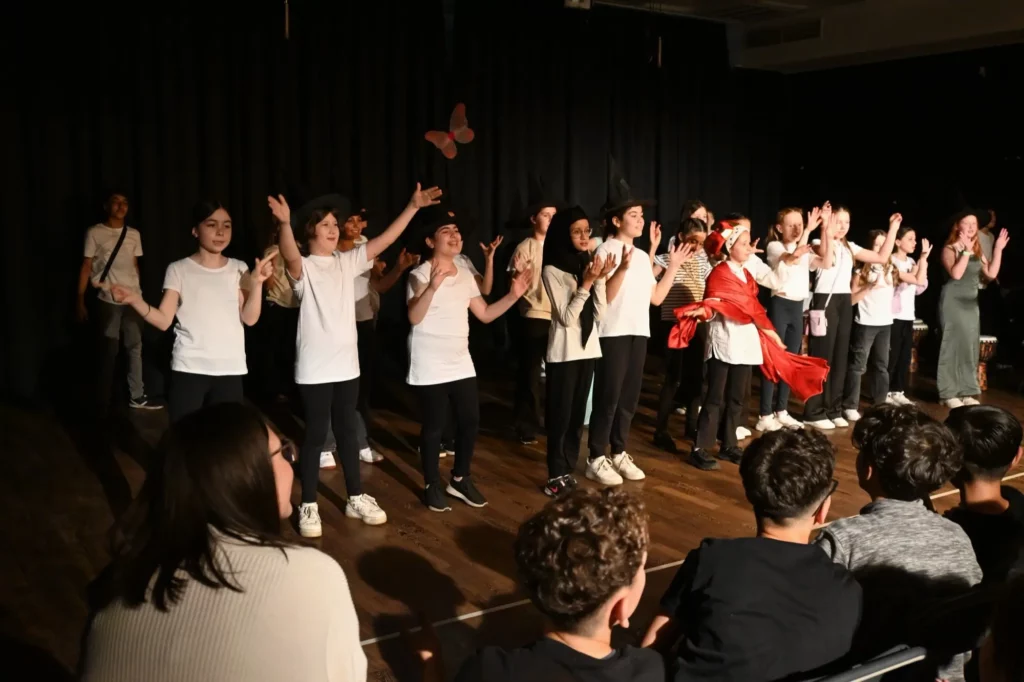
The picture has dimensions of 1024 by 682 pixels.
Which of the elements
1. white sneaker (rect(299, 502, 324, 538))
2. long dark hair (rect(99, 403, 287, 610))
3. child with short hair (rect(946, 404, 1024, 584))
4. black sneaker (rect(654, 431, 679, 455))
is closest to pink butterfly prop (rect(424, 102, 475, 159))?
black sneaker (rect(654, 431, 679, 455))

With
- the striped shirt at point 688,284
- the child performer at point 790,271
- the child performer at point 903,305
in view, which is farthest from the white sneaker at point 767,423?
the child performer at point 903,305

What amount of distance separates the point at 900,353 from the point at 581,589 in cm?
592

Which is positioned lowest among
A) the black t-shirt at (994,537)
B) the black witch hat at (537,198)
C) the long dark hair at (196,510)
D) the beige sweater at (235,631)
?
the black t-shirt at (994,537)

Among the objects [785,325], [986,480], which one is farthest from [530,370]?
[986,480]

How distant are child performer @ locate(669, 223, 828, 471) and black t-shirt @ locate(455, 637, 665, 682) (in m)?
3.61

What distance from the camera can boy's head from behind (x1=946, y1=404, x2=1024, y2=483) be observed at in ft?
8.17

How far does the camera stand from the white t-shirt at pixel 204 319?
3.89m

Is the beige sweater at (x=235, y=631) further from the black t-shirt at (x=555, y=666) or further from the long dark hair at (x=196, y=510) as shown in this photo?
the black t-shirt at (x=555, y=666)

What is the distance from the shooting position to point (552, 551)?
5.26ft

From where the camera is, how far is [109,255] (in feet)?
20.6

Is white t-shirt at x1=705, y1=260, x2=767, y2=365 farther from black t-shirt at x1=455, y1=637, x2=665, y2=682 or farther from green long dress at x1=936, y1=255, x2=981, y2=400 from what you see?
black t-shirt at x1=455, y1=637, x2=665, y2=682

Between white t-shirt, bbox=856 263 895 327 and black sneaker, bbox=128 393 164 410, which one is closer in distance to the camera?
white t-shirt, bbox=856 263 895 327

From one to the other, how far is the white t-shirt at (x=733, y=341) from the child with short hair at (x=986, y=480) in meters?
2.42

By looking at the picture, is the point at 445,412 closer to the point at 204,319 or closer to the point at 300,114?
the point at 204,319
